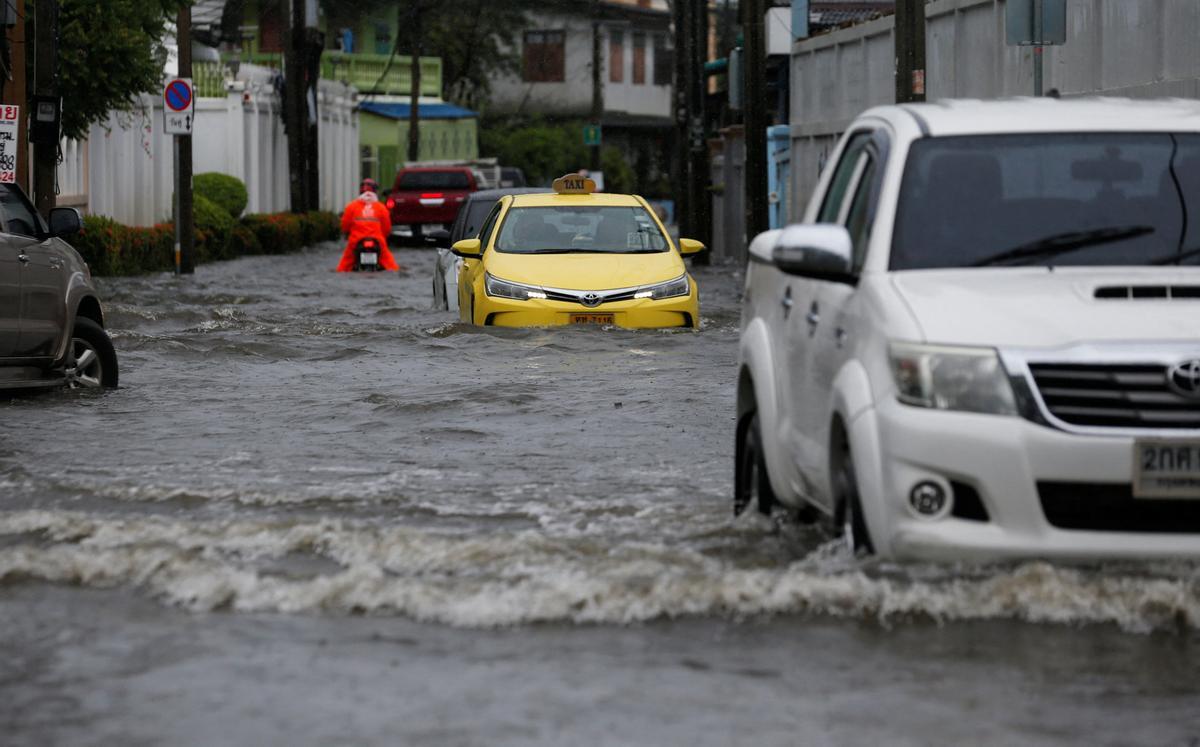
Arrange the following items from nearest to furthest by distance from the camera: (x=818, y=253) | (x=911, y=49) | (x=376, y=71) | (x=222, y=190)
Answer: (x=818, y=253) → (x=911, y=49) → (x=222, y=190) → (x=376, y=71)

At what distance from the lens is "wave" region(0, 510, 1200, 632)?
699 centimetres

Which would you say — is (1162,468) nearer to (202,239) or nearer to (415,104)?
(202,239)

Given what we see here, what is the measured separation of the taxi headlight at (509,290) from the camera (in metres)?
18.6

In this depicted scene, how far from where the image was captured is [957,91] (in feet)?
86.4

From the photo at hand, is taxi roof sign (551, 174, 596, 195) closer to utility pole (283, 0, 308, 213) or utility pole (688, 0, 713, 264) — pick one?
utility pole (688, 0, 713, 264)

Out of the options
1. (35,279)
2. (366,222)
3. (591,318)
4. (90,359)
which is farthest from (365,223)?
(35,279)

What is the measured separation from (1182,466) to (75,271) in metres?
10.00

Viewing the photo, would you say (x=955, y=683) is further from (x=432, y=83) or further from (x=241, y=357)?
(x=432, y=83)

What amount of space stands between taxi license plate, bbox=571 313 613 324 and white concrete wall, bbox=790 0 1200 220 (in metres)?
3.79

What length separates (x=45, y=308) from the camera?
1467cm

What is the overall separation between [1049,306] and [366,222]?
97.3 ft

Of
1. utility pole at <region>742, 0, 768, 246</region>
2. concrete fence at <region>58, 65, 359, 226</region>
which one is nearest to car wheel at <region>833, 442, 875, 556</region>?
utility pole at <region>742, 0, 768, 246</region>

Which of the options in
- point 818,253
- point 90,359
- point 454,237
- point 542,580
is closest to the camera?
point 818,253

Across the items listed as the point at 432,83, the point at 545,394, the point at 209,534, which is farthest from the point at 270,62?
the point at 209,534
